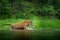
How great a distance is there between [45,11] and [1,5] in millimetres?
7721

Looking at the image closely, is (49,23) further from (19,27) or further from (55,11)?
(55,11)

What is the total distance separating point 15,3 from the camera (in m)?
A: 50.4

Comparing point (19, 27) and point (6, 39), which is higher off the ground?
point (6, 39)

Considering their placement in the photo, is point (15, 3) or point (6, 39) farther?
point (15, 3)

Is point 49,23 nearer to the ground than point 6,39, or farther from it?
nearer to the ground

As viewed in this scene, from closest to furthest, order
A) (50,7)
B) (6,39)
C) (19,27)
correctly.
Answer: (6,39) < (19,27) < (50,7)

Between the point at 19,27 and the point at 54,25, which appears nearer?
the point at 19,27

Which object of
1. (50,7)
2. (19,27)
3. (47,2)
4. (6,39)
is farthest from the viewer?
(47,2)

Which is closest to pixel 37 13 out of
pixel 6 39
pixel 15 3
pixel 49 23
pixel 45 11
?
pixel 45 11

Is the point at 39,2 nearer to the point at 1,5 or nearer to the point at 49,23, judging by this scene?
the point at 1,5

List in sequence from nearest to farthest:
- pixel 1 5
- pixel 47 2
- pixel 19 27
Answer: pixel 19 27 < pixel 1 5 < pixel 47 2

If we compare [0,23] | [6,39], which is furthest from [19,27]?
[6,39]

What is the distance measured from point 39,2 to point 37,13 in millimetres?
5856

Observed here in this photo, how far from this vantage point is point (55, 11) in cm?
4947
